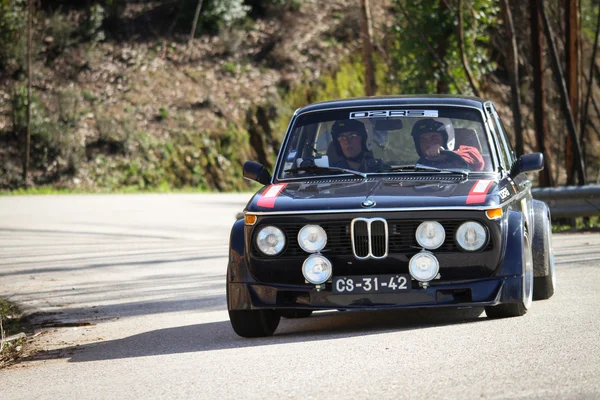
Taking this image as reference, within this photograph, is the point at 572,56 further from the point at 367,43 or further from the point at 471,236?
the point at 471,236

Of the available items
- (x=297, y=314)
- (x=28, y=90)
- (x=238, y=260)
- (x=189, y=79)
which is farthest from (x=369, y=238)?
(x=189, y=79)

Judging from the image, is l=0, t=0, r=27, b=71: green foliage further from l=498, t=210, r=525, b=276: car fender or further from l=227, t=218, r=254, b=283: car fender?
l=498, t=210, r=525, b=276: car fender

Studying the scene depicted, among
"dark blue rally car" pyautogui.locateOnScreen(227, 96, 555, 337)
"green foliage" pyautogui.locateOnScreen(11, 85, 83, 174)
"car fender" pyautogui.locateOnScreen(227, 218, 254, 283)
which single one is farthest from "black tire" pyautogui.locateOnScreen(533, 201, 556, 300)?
"green foliage" pyautogui.locateOnScreen(11, 85, 83, 174)

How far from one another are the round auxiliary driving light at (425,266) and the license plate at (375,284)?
0.28 ft

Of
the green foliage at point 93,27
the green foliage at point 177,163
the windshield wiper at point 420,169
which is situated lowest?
the green foliage at point 177,163

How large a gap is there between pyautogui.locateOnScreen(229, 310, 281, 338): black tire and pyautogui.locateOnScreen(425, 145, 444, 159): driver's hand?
175cm

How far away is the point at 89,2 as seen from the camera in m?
41.0

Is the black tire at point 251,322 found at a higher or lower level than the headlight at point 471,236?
lower

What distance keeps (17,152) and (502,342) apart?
28367mm

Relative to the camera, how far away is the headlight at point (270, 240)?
25.5ft

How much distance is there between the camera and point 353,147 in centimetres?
880

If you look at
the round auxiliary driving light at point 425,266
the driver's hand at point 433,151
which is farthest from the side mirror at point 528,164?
the round auxiliary driving light at point 425,266

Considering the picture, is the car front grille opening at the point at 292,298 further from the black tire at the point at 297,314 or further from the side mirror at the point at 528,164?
the side mirror at the point at 528,164

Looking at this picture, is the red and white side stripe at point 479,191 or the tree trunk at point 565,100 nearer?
the red and white side stripe at point 479,191
